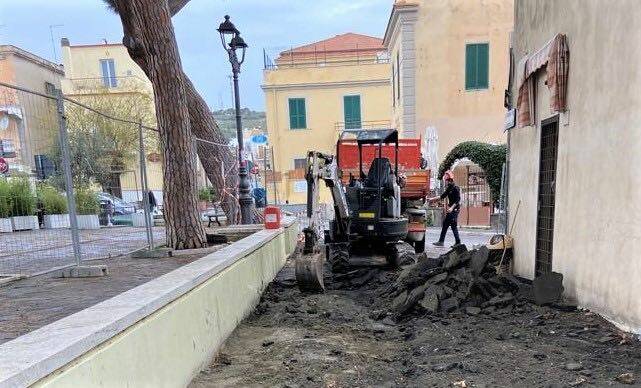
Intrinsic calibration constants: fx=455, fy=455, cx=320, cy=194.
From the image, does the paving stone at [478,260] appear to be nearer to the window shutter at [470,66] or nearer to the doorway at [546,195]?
the doorway at [546,195]

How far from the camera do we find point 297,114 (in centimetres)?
3039

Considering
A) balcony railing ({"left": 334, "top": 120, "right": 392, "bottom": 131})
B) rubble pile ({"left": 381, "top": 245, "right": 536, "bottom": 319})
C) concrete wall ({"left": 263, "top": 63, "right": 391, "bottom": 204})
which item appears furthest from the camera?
balcony railing ({"left": 334, "top": 120, "right": 392, "bottom": 131})

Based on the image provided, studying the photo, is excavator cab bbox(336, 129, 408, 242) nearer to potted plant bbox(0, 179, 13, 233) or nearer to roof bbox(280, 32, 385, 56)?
potted plant bbox(0, 179, 13, 233)

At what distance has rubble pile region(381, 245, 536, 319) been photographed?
18.9ft

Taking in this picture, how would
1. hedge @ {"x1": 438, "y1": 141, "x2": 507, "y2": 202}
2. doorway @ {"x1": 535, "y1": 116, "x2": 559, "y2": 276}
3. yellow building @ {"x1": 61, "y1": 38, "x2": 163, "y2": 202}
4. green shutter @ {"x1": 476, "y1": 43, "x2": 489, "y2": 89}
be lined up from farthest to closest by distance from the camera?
yellow building @ {"x1": 61, "y1": 38, "x2": 163, "y2": 202}, green shutter @ {"x1": 476, "y1": 43, "x2": 489, "y2": 89}, hedge @ {"x1": 438, "y1": 141, "x2": 507, "y2": 202}, doorway @ {"x1": 535, "y1": 116, "x2": 559, "y2": 276}

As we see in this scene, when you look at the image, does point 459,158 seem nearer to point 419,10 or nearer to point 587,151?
point 419,10

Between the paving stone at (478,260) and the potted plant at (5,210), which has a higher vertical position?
the potted plant at (5,210)

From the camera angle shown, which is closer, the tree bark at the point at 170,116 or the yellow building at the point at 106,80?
the tree bark at the point at 170,116

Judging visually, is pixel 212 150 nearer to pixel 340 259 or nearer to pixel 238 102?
pixel 238 102

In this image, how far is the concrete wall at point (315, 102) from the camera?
29922mm

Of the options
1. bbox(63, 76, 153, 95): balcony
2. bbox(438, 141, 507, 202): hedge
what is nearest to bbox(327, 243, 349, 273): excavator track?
bbox(438, 141, 507, 202): hedge

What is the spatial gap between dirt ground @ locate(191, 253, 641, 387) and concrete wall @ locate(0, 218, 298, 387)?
0.34m

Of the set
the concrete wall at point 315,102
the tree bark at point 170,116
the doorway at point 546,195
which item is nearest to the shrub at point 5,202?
the tree bark at point 170,116

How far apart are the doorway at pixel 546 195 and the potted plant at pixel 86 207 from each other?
276 inches
